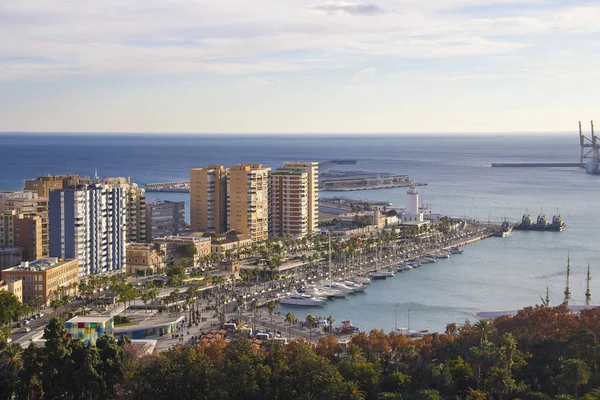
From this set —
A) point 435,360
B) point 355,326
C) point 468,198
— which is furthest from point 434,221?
point 435,360

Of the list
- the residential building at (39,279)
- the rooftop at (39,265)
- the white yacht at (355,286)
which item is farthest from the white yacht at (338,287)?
the rooftop at (39,265)

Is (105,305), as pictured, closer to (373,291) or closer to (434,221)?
(373,291)

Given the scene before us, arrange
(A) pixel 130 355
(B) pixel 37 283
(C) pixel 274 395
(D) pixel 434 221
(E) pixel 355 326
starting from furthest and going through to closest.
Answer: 1. (D) pixel 434 221
2. (B) pixel 37 283
3. (E) pixel 355 326
4. (A) pixel 130 355
5. (C) pixel 274 395

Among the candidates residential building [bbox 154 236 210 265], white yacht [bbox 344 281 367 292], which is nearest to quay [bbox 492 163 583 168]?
residential building [bbox 154 236 210 265]

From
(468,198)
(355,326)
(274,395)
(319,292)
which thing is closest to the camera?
(274,395)

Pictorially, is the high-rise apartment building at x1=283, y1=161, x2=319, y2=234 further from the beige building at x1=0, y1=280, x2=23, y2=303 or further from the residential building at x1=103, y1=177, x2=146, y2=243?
the beige building at x1=0, y1=280, x2=23, y2=303

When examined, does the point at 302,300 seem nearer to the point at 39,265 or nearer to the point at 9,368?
the point at 39,265
